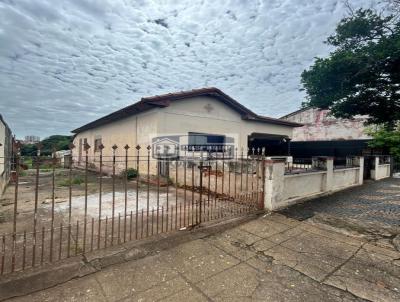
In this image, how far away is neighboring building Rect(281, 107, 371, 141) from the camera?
1844 cm

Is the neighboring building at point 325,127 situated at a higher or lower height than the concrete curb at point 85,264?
higher

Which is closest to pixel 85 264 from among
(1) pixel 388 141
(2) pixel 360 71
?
(2) pixel 360 71

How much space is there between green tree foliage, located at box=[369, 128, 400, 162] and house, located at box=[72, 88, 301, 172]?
23.3ft

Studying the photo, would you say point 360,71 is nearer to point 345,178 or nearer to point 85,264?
point 345,178

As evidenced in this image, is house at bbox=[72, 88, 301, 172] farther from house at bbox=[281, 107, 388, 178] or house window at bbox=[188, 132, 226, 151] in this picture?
house at bbox=[281, 107, 388, 178]

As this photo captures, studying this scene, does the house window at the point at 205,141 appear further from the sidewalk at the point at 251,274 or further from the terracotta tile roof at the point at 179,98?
the sidewalk at the point at 251,274

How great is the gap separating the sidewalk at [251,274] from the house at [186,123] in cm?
629

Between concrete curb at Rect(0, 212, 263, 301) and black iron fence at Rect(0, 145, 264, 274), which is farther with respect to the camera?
black iron fence at Rect(0, 145, 264, 274)

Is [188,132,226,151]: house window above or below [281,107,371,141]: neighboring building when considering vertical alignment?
below

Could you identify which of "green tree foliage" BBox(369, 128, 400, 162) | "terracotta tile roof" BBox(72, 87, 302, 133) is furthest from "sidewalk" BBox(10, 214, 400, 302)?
"green tree foliage" BBox(369, 128, 400, 162)

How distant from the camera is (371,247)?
3.58 meters

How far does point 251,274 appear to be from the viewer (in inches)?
110

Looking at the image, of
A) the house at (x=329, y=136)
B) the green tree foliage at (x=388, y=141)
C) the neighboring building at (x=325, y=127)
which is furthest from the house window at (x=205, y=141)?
the green tree foliage at (x=388, y=141)

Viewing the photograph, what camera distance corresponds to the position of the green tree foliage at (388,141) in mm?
14930
